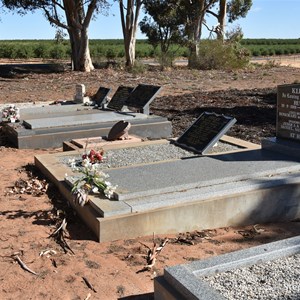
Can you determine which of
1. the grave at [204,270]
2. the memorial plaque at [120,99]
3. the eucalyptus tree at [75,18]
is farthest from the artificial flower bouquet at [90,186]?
the eucalyptus tree at [75,18]

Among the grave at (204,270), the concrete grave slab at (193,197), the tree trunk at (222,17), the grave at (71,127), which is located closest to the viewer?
the grave at (204,270)

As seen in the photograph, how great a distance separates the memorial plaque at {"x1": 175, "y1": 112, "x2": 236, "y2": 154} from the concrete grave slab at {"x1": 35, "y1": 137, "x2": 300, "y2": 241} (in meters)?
0.71

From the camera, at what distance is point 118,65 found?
98.5ft

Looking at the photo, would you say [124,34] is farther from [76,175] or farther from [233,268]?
[233,268]

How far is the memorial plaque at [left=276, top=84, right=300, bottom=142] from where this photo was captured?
6.91 meters

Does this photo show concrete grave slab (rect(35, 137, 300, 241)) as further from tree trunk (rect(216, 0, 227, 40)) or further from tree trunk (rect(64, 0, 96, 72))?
tree trunk (rect(216, 0, 227, 40))

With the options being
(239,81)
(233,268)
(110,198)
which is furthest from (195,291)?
(239,81)

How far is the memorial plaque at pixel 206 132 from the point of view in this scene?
7.39 metres

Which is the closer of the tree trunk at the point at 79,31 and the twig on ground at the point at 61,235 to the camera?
the twig on ground at the point at 61,235

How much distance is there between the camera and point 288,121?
711 centimetres

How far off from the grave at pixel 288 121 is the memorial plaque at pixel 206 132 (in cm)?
64

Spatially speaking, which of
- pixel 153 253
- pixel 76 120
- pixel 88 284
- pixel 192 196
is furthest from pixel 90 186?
pixel 76 120

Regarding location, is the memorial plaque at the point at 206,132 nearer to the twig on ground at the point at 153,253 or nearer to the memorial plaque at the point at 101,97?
the twig on ground at the point at 153,253

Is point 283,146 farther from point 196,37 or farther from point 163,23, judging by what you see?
point 163,23
